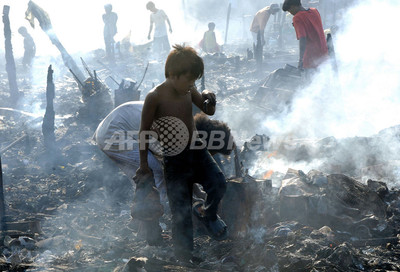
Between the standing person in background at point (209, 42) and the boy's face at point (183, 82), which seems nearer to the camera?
the boy's face at point (183, 82)

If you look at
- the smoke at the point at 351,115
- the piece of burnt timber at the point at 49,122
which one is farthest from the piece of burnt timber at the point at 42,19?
the smoke at the point at 351,115

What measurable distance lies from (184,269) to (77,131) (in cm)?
652

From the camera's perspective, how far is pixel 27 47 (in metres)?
17.0

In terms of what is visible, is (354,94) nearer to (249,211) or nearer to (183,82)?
(249,211)

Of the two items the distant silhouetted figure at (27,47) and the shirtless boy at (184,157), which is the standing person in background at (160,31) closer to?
the distant silhouetted figure at (27,47)

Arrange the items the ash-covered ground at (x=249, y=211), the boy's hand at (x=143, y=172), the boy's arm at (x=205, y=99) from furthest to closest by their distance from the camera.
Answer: the ash-covered ground at (x=249, y=211)
the boy's hand at (x=143, y=172)
the boy's arm at (x=205, y=99)

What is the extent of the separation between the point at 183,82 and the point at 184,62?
0.17 metres

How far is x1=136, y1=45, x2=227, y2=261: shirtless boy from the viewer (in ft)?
11.1

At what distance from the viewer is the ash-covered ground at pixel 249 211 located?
3.90m

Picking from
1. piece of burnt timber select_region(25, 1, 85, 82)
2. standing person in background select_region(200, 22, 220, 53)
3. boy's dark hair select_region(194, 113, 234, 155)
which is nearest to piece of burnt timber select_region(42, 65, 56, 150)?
piece of burnt timber select_region(25, 1, 85, 82)

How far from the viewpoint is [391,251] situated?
4000 millimetres

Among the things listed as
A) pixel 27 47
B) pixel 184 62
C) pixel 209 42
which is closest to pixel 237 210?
pixel 184 62

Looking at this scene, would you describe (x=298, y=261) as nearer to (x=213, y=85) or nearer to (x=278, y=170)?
(x=278, y=170)

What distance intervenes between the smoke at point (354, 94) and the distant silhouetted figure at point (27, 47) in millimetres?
12184
